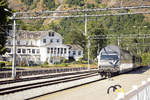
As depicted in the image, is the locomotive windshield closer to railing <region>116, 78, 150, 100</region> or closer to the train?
the train

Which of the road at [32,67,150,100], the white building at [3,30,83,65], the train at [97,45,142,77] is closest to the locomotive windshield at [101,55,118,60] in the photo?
the train at [97,45,142,77]

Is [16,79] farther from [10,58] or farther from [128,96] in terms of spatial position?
[10,58]

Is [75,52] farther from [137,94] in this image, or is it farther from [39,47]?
[137,94]

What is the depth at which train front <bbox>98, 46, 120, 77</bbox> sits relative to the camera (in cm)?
3316

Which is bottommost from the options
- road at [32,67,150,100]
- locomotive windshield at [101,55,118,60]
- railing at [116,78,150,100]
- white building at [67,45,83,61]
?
road at [32,67,150,100]

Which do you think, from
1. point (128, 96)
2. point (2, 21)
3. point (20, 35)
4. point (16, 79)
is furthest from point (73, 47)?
point (128, 96)

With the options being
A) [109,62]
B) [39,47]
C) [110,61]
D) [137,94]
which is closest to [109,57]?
[110,61]

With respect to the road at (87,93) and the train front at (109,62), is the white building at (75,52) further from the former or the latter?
the road at (87,93)

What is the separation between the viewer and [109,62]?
33500 mm

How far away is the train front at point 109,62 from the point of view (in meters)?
33.2

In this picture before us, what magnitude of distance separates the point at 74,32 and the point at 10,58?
41.4 meters

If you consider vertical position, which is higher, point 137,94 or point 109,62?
point 109,62

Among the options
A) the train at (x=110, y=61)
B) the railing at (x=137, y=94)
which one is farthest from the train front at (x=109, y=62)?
the railing at (x=137, y=94)

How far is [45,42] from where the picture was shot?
8362 cm
